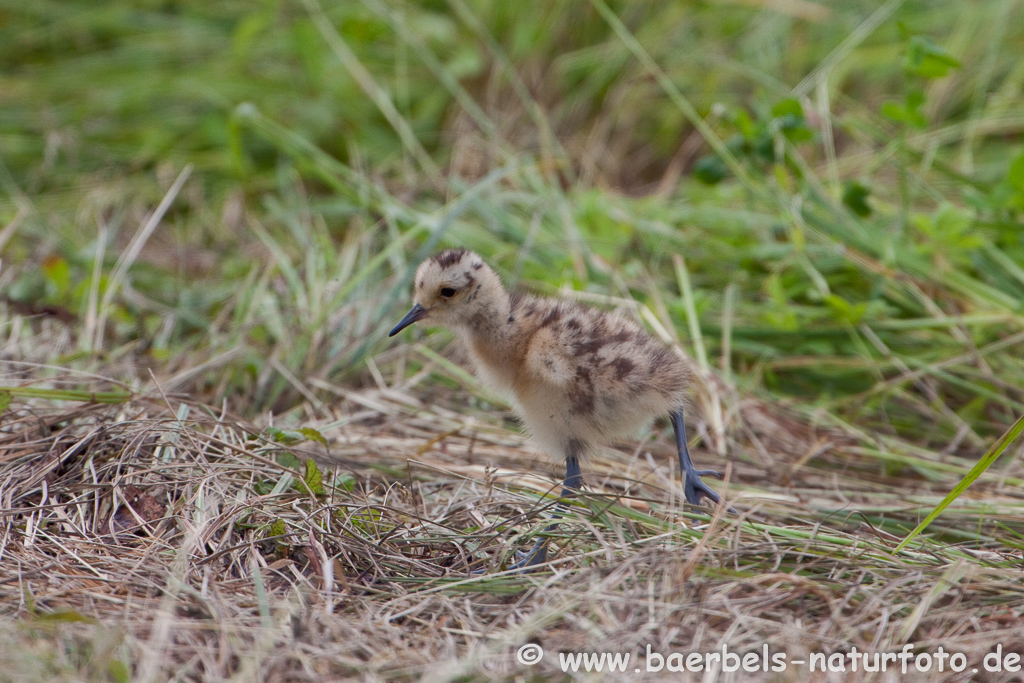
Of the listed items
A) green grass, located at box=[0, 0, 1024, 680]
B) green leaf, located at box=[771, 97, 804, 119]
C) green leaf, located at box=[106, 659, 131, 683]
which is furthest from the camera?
green leaf, located at box=[771, 97, 804, 119]

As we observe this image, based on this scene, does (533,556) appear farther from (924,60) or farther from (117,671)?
(924,60)

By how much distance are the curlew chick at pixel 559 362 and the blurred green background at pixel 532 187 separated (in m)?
0.83

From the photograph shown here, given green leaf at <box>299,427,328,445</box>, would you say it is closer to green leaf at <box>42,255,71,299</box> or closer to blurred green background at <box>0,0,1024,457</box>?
blurred green background at <box>0,0,1024,457</box>

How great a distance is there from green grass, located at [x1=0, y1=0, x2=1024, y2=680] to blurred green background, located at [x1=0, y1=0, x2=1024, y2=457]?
0.02 m

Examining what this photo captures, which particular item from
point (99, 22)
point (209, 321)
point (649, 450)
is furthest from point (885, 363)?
point (99, 22)

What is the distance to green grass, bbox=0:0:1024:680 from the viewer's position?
2.49 meters

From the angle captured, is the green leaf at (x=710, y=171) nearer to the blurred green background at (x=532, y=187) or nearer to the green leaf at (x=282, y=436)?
the blurred green background at (x=532, y=187)

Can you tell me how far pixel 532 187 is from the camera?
418 cm

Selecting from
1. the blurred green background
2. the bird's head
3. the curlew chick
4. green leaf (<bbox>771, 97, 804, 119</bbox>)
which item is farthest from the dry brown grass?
green leaf (<bbox>771, 97, 804, 119</bbox>)

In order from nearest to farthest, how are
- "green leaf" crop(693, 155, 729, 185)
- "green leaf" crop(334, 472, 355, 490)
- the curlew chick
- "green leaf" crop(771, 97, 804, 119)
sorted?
the curlew chick < "green leaf" crop(334, 472, 355, 490) < "green leaf" crop(771, 97, 804, 119) < "green leaf" crop(693, 155, 729, 185)

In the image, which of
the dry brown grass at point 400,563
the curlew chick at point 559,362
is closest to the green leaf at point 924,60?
the dry brown grass at point 400,563

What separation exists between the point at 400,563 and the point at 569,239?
6.10 feet

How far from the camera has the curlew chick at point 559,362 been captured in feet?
7.41

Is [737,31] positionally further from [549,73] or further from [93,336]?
[93,336]
